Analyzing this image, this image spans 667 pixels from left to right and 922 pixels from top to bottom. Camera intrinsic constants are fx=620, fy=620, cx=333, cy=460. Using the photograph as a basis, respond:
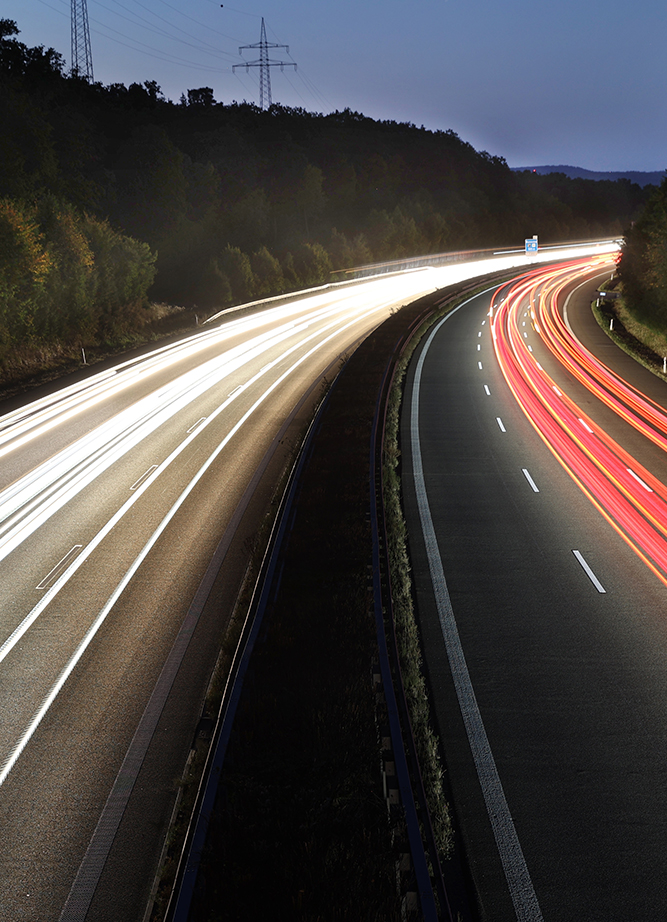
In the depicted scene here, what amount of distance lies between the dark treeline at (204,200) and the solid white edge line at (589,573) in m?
26.3

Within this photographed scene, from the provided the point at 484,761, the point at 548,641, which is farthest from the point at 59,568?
the point at 548,641

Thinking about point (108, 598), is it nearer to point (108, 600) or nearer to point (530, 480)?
point (108, 600)

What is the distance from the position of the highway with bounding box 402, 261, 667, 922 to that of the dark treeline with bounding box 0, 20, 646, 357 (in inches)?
913

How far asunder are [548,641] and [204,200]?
74.4 meters

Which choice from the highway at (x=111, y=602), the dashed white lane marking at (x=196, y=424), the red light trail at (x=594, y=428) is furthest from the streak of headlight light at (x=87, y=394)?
the red light trail at (x=594, y=428)

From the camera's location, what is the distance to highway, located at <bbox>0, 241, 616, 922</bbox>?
21.1 ft

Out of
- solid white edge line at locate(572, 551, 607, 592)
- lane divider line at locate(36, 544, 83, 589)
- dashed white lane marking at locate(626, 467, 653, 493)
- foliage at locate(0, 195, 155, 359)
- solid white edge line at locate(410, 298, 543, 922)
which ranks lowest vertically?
solid white edge line at locate(410, 298, 543, 922)

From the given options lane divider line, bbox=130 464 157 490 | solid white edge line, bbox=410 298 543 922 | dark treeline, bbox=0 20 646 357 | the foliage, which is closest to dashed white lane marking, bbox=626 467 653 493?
solid white edge line, bbox=410 298 543 922

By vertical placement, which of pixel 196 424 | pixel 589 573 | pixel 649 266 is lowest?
pixel 589 573

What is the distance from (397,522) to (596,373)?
21.8 m

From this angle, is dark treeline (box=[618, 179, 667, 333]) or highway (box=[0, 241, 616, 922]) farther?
dark treeline (box=[618, 179, 667, 333])

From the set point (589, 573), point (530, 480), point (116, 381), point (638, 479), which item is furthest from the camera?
point (116, 381)

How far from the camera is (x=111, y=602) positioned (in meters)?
10.6

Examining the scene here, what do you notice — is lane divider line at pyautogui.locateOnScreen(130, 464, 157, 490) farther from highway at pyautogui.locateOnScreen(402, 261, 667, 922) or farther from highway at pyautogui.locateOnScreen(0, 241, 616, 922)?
highway at pyautogui.locateOnScreen(402, 261, 667, 922)
